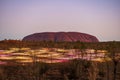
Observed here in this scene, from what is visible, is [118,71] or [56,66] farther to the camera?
[56,66]

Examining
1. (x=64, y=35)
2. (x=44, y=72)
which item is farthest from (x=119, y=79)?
(x=64, y=35)

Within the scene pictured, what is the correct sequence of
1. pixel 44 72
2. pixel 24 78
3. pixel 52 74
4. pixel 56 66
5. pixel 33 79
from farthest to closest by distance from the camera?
pixel 56 66 → pixel 52 74 → pixel 44 72 → pixel 24 78 → pixel 33 79

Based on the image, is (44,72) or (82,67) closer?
(44,72)

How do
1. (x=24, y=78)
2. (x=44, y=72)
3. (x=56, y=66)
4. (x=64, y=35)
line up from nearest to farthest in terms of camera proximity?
(x=24, y=78) < (x=44, y=72) < (x=56, y=66) < (x=64, y=35)

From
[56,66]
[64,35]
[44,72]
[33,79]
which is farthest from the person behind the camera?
[64,35]

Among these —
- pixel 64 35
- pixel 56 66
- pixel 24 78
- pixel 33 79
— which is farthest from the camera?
pixel 64 35

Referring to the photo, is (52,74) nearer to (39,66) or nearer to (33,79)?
(39,66)

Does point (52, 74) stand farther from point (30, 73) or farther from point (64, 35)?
point (64, 35)

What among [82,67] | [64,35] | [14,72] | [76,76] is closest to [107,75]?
[76,76]

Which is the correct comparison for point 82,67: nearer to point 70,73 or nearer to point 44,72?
point 70,73
